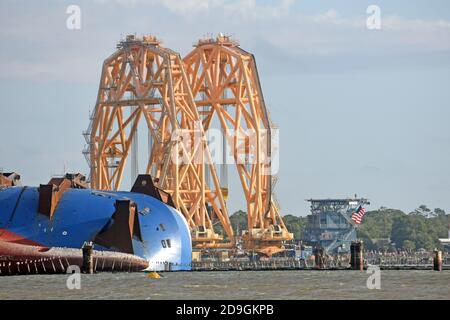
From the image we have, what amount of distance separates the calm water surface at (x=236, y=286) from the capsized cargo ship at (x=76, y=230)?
7533mm

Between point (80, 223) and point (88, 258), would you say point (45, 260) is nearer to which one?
point (80, 223)

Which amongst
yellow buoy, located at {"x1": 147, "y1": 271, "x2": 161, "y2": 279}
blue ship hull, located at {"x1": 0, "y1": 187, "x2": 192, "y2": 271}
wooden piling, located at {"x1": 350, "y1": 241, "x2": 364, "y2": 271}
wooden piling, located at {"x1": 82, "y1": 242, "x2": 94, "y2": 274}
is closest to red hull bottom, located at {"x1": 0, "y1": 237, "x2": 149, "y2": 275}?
blue ship hull, located at {"x1": 0, "y1": 187, "x2": 192, "y2": 271}

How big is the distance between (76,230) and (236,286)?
118 feet

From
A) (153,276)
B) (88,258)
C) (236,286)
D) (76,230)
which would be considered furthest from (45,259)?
(236,286)

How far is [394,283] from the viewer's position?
142750 millimetres

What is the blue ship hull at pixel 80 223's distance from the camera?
17212 cm

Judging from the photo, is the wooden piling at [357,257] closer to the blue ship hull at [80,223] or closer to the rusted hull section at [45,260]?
the blue ship hull at [80,223]

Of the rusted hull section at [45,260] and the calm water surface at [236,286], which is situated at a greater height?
the rusted hull section at [45,260]

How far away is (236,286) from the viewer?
142 metres

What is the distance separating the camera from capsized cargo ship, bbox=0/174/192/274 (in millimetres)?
168338

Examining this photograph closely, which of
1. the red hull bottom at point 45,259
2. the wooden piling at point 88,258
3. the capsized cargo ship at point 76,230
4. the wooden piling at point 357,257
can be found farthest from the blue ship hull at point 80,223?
the wooden piling at point 357,257

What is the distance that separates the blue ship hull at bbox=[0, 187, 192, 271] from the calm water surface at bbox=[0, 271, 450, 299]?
10.1 metres
